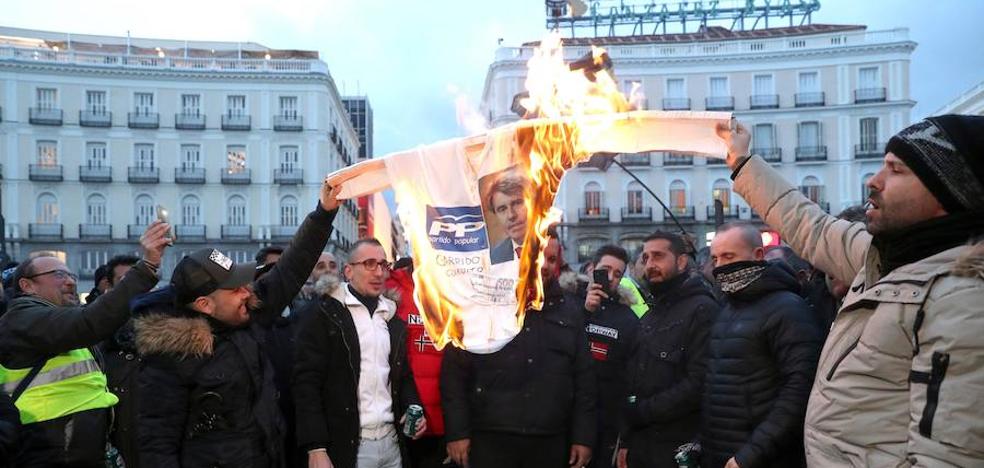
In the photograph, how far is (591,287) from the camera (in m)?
5.32

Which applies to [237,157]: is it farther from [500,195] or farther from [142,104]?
[500,195]

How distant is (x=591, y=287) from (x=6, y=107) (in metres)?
50.3

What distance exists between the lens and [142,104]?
46.2 meters

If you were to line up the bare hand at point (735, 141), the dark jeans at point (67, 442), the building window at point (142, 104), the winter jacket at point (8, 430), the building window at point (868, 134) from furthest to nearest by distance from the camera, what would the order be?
the building window at point (142, 104)
the building window at point (868, 134)
the dark jeans at point (67, 442)
the winter jacket at point (8, 430)
the bare hand at point (735, 141)

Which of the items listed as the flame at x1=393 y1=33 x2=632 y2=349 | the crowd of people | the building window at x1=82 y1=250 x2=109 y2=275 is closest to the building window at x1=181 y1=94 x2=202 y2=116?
the building window at x1=82 y1=250 x2=109 y2=275

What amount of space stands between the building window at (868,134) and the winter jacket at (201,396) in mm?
46968

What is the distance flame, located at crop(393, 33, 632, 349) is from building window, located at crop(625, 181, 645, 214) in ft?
138

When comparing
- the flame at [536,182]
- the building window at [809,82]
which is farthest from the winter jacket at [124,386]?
the building window at [809,82]

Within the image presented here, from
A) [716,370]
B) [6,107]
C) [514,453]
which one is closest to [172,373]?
[514,453]

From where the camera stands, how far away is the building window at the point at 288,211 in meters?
47.0

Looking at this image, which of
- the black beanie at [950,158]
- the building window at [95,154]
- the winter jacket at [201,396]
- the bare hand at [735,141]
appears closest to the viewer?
the black beanie at [950,158]

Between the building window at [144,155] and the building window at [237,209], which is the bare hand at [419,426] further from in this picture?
the building window at [144,155]

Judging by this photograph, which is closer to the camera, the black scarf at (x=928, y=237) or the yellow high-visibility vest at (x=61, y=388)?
the black scarf at (x=928, y=237)

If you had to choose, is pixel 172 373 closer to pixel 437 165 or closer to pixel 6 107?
pixel 437 165
